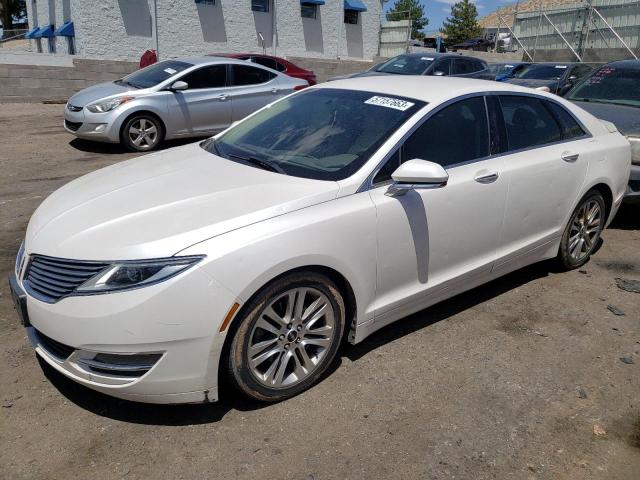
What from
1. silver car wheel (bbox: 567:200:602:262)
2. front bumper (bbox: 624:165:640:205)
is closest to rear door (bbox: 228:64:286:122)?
front bumper (bbox: 624:165:640:205)

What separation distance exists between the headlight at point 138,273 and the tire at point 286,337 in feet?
1.28

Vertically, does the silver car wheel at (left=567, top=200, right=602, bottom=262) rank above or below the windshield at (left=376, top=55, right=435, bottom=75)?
below

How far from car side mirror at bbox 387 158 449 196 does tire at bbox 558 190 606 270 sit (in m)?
1.97

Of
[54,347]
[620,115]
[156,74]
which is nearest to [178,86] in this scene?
[156,74]

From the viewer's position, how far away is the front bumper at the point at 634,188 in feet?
19.1

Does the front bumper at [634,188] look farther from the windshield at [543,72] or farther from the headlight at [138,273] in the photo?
the windshield at [543,72]

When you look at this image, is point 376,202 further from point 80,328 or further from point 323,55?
point 323,55

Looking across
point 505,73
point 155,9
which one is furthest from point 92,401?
point 155,9

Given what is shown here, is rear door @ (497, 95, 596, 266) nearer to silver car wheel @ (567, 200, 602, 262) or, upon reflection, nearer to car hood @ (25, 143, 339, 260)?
silver car wheel @ (567, 200, 602, 262)

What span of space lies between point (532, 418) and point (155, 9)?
20.3 m

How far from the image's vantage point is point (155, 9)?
1997cm

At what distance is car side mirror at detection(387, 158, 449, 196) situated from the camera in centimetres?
310

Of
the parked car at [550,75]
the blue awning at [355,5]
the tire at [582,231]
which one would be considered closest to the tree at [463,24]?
the blue awning at [355,5]

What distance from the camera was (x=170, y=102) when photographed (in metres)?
9.34
